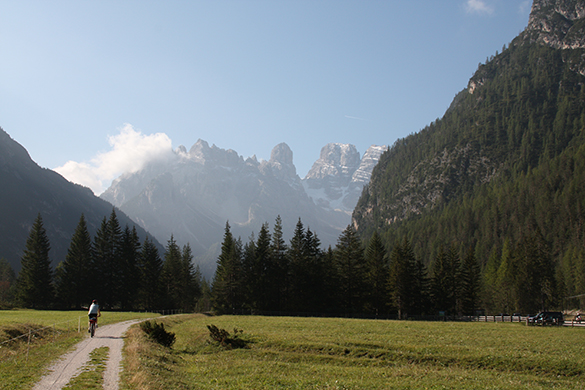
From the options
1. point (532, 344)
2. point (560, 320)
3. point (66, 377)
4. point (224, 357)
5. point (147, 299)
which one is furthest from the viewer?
point (147, 299)

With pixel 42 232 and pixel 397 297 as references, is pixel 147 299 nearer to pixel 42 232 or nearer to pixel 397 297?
pixel 42 232

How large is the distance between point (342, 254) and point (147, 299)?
4790 centimetres

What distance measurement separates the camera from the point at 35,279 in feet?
261

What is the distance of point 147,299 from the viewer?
9175 cm

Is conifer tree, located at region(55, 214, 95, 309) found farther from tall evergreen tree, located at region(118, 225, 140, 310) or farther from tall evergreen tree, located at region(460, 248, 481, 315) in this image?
tall evergreen tree, located at region(460, 248, 481, 315)

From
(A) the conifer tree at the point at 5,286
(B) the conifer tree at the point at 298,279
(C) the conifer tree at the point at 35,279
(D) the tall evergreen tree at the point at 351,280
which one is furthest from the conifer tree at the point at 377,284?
(A) the conifer tree at the point at 5,286

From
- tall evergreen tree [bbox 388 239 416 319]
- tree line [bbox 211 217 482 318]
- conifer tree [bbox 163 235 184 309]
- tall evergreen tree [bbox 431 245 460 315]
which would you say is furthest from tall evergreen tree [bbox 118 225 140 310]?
tall evergreen tree [bbox 431 245 460 315]

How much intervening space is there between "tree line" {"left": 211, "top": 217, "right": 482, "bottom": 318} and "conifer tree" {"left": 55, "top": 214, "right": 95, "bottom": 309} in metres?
26.9

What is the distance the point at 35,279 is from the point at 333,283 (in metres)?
61.9

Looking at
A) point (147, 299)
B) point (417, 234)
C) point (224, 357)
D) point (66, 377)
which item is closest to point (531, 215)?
point (417, 234)

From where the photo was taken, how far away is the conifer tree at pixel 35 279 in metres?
78.5

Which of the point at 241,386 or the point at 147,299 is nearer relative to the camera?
the point at 241,386

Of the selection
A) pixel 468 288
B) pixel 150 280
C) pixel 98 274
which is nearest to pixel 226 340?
pixel 98 274

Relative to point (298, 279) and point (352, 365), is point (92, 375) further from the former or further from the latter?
point (298, 279)
